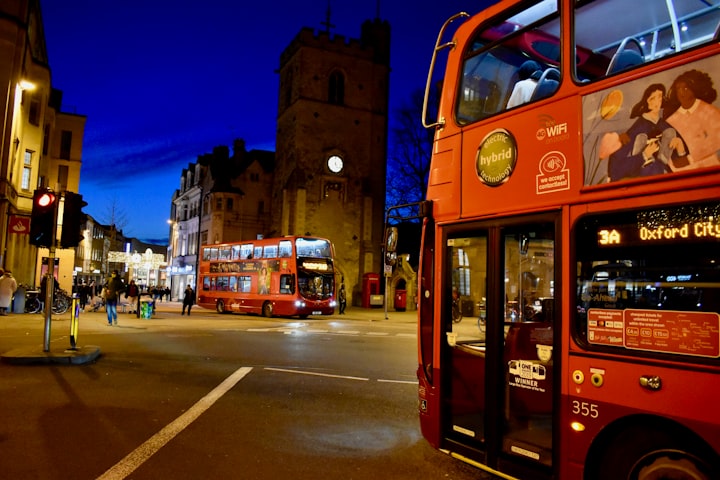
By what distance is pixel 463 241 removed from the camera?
5.47 meters

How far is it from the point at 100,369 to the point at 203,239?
46620 millimetres

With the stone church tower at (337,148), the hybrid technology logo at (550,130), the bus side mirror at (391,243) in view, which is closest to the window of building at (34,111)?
the stone church tower at (337,148)

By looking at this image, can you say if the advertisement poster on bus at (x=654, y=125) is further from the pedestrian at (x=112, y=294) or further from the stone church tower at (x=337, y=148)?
the stone church tower at (x=337, y=148)

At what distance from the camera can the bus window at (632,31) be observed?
4.05m

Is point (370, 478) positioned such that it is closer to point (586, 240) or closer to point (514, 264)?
point (514, 264)

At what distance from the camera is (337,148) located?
151 ft

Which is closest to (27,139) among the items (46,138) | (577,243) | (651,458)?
(46,138)

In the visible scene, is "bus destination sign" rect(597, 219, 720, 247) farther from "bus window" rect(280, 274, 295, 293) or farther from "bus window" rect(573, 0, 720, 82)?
"bus window" rect(280, 274, 295, 293)

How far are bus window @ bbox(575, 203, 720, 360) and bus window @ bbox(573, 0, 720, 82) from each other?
1210 mm

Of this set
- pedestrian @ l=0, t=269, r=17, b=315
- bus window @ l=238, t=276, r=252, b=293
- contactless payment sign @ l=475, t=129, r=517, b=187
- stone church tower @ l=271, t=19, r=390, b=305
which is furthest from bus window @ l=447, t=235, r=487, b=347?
stone church tower @ l=271, t=19, r=390, b=305

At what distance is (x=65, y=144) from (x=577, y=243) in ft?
143

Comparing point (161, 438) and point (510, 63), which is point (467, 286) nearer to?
point (510, 63)

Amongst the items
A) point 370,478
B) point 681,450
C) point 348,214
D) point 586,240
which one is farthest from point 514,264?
point 348,214

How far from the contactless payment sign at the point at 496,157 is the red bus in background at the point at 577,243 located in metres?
0.02
